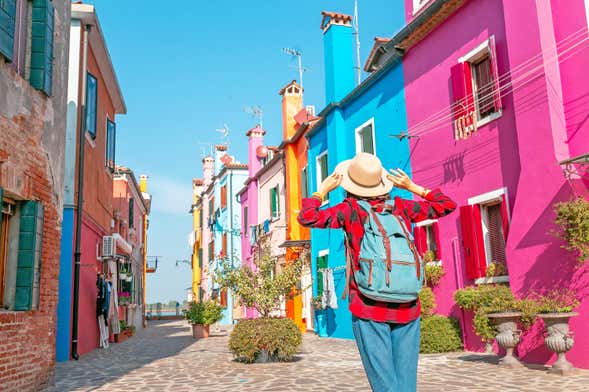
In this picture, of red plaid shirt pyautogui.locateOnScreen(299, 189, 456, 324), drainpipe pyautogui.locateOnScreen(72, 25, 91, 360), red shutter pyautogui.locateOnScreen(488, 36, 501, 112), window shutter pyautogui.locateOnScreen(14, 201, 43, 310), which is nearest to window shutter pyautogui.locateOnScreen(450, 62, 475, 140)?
red shutter pyautogui.locateOnScreen(488, 36, 501, 112)

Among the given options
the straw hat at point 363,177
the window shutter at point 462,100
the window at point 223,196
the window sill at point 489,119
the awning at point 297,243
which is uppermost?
the window at point 223,196

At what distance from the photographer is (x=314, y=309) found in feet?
63.5

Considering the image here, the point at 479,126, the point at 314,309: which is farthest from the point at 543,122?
the point at 314,309

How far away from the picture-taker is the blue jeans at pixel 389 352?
303 centimetres

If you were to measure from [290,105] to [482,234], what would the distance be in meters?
13.3

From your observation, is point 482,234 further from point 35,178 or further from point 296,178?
point 296,178

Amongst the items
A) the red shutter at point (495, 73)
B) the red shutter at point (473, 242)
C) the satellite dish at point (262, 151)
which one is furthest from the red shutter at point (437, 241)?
the satellite dish at point (262, 151)

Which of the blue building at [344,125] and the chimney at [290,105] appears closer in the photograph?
the blue building at [344,125]

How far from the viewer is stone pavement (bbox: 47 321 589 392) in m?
7.51

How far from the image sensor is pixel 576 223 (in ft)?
25.7

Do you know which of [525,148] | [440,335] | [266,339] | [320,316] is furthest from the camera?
[320,316]

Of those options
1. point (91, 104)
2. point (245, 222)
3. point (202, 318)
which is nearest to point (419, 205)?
point (91, 104)

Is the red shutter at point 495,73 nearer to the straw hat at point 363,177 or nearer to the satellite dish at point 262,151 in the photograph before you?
the straw hat at point 363,177

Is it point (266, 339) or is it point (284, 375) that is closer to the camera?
point (284, 375)
